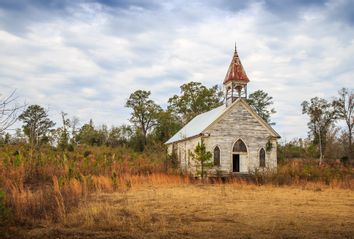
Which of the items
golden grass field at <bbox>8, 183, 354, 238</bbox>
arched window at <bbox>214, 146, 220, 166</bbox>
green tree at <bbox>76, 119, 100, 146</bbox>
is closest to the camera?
golden grass field at <bbox>8, 183, 354, 238</bbox>

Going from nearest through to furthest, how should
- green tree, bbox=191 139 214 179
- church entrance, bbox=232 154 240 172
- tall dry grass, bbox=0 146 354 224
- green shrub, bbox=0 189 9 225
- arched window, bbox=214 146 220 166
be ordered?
green shrub, bbox=0 189 9 225 → tall dry grass, bbox=0 146 354 224 → green tree, bbox=191 139 214 179 → arched window, bbox=214 146 220 166 → church entrance, bbox=232 154 240 172

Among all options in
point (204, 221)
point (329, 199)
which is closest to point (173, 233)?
point (204, 221)

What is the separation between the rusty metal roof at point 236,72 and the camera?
30344mm

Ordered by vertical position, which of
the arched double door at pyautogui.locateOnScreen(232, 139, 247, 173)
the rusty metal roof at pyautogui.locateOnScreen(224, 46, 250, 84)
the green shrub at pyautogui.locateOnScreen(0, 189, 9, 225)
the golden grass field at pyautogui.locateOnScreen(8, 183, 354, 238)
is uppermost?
the rusty metal roof at pyautogui.locateOnScreen(224, 46, 250, 84)

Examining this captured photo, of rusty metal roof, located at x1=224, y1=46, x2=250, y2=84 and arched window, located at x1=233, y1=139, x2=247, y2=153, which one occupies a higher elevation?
rusty metal roof, located at x1=224, y1=46, x2=250, y2=84

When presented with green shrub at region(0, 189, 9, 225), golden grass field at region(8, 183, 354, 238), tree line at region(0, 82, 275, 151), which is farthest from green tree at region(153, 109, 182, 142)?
green shrub at region(0, 189, 9, 225)

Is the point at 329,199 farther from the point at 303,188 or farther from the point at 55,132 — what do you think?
the point at 55,132

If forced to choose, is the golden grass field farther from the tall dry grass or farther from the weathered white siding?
the weathered white siding

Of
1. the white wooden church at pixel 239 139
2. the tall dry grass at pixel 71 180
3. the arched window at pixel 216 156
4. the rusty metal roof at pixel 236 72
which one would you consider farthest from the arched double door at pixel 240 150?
the rusty metal roof at pixel 236 72

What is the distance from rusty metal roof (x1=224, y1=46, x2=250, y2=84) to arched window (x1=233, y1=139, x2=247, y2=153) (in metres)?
4.83

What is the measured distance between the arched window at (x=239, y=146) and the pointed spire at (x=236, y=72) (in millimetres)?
4832

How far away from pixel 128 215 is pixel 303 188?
14272 millimetres

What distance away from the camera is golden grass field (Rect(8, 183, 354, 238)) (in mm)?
10109

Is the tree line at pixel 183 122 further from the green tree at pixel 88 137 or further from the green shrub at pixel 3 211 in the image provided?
the green shrub at pixel 3 211
